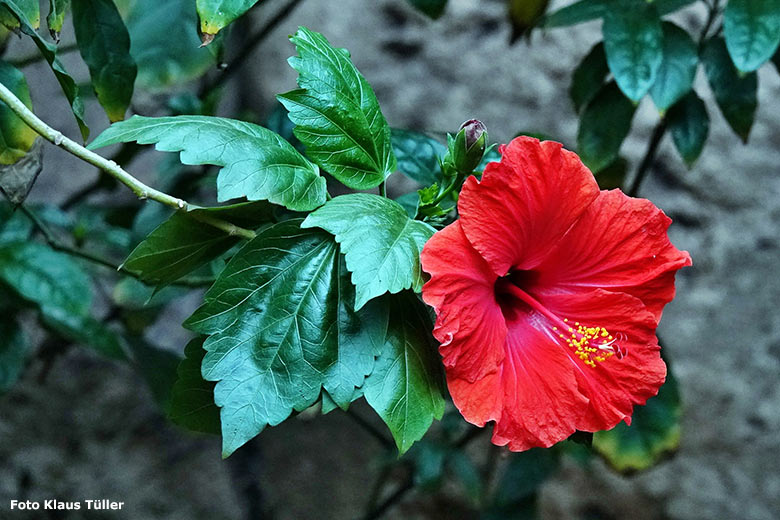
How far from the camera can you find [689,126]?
3.45 ft

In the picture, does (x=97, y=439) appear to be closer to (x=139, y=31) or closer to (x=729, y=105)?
(x=139, y=31)

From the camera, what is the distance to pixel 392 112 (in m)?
1.60

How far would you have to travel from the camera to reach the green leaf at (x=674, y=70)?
39.0 inches

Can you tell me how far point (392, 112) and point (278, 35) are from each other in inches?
14.3

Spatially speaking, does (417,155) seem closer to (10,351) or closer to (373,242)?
(373,242)

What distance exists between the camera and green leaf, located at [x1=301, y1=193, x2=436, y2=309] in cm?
56

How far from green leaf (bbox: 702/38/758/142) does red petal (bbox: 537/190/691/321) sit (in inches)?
19.3

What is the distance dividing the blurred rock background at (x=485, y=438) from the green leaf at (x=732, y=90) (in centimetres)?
46

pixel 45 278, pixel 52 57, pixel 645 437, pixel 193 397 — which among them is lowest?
pixel 645 437

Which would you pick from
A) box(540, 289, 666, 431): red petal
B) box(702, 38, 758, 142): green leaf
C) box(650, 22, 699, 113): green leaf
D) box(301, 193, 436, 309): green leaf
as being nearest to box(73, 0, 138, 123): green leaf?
box(301, 193, 436, 309): green leaf

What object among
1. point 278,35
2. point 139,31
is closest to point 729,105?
point 139,31

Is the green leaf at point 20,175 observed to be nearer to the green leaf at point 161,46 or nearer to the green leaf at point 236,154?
the green leaf at point 236,154

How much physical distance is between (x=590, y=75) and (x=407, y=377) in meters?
0.67

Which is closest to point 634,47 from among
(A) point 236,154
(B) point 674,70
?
(B) point 674,70
